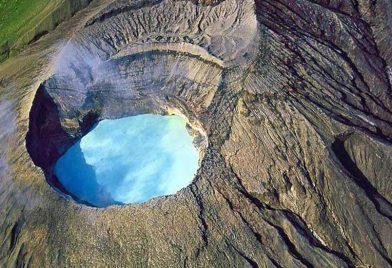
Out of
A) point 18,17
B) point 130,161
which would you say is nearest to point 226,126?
point 130,161

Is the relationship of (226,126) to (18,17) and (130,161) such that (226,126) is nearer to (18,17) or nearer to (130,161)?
(130,161)

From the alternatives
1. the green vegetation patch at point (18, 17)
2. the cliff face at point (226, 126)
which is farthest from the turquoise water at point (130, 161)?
the green vegetation patch at point (18, 17)

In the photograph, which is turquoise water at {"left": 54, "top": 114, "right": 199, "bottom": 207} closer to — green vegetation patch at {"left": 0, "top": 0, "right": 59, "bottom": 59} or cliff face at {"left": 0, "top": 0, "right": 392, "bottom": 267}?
cliff face at {"left": 0, "top": 0, "right": 392, "bottom": 267}

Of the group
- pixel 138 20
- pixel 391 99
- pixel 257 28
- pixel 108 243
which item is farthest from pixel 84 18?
pixel 391 99

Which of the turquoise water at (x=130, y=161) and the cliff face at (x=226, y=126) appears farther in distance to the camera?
the turquoise water at (x=130, y=161)

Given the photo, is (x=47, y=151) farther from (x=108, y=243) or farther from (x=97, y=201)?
(x=108, y=243)

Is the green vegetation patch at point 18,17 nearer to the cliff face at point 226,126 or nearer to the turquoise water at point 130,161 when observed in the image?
the cliff face at point 226,126
